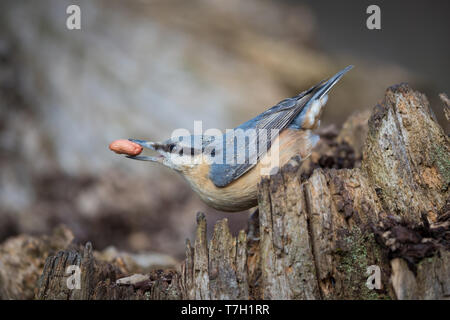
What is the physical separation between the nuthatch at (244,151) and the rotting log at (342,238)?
281 mm

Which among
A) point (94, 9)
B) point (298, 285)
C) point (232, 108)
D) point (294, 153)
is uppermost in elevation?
point (94, 9)

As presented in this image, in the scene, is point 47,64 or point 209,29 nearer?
point 47,64

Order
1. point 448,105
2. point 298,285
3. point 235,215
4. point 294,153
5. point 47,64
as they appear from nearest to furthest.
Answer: point 298,285, point 448,105, point 294,153, point 235,215, point 47,64

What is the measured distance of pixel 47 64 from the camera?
6125 millimetres

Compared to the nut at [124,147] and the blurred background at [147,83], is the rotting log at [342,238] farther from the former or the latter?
the blurred background at [147,83]

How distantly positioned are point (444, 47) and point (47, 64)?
20.5 ft

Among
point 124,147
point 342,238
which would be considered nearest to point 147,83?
point 124,147

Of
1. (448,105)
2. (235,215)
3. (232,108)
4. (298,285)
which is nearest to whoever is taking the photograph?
(298,285)

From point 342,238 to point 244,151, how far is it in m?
0.92

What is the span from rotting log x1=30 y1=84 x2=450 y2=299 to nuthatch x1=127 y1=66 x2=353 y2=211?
28 centimetres

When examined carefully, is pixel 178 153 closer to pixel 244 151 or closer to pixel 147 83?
pixel 244 151

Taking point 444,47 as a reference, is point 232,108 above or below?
below

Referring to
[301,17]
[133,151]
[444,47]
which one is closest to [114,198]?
[133,151]
